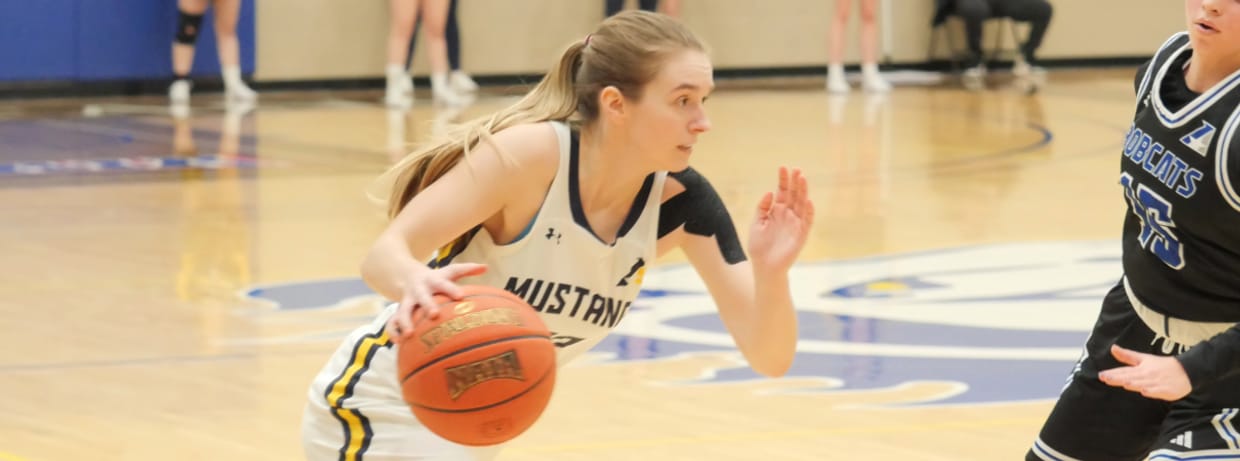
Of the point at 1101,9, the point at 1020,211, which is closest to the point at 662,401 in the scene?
the point at 1020,211

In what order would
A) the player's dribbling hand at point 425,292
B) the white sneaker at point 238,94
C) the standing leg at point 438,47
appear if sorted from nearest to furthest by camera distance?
the player's dribbling hand at point 425,292 → the white sneaker at point 238,94 → the standing leg at point 438,47

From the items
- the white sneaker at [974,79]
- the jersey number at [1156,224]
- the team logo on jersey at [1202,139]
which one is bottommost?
the white sneaker at [974,79]

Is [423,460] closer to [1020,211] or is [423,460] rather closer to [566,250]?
[566,250]

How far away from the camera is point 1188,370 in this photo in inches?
114

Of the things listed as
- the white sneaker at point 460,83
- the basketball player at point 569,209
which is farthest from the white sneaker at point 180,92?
the basketball player at point 569,209

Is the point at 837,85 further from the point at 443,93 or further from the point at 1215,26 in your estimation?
the point at 1215,26

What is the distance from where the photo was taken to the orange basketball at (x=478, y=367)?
9.42ft

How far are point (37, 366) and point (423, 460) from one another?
110 inches

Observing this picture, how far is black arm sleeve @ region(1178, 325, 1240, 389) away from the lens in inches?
115

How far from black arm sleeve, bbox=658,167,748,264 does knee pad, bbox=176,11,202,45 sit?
1059cm

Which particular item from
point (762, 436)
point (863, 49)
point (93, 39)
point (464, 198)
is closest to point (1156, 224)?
point (464, 198)

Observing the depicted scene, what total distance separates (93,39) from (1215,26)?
38.9 ft

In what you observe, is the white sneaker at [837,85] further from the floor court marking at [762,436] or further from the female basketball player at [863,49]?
the floor court marking at [762,436]

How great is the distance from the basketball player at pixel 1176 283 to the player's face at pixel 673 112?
0.79 metres
